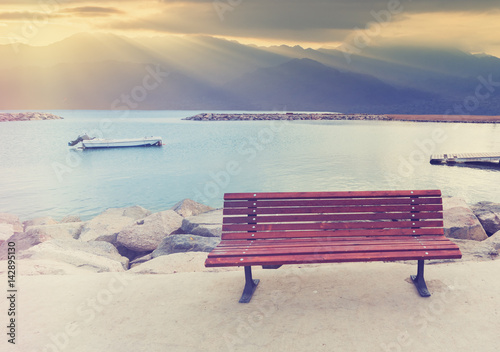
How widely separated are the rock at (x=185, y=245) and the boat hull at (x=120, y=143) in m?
44.3

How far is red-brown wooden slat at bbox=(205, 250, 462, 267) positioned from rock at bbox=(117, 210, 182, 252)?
4.81m

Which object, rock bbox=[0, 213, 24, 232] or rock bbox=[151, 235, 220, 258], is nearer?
rock bbox=[151, 235, 220, 258]

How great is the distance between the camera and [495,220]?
27.3 feet

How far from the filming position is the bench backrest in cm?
473

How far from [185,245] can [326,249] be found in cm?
360

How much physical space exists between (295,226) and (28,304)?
3318mm

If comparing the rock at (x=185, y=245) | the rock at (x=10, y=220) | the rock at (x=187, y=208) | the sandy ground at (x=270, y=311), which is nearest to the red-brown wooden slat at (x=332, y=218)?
the sandy ground at (x=270, y=311)

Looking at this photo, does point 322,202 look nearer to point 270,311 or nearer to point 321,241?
point 321,241

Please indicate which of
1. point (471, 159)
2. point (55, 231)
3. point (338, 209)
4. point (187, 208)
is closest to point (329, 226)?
point (338, 209)

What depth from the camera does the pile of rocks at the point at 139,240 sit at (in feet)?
20.2

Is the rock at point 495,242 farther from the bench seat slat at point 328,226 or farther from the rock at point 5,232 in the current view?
the rock at point 5,232

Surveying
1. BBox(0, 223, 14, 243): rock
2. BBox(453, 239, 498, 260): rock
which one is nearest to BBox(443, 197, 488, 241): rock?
BBox(453, 239, 498, 260): rock

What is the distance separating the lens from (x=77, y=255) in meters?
6.74

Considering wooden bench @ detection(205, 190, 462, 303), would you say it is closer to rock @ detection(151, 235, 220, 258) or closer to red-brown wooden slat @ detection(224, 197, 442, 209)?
red-brown wooden slat @ detection(224, 197, 442, 209)
